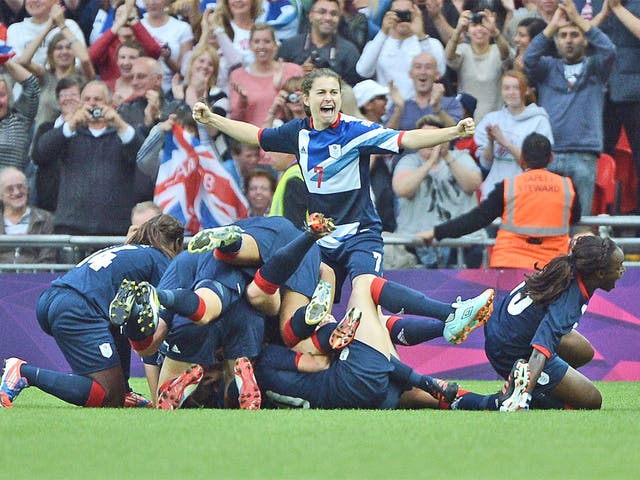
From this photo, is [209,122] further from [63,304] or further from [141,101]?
[141,101]

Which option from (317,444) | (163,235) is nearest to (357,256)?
(163,235)

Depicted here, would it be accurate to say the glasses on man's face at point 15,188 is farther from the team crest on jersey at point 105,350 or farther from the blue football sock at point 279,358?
the blue football sock at point 279,358

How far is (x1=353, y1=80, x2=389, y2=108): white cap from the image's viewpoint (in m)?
12.4

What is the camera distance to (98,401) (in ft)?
28.6

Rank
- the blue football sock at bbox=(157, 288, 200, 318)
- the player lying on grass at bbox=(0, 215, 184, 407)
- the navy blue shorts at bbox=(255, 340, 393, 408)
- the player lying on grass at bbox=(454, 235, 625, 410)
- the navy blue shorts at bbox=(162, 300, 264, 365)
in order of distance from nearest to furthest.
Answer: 1. the blue football sock at bbox=(157, 288, 200, 318)
2. the player lying on grass at bbox=(454, 235, 625, 410)
3. the navy blue shorts at bbox=(255, 340, 393, 408)
4. the navy blue shorts at bbox=(162, 300, 264, 365)
5. the player lying on grass at bbox=(0, 215, 184, 407)

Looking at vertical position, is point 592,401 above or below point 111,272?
below

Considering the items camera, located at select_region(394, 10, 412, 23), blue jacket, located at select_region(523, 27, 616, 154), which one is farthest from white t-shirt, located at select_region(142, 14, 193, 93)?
blue jacket, located at select_region(523, 27, 616, 154)

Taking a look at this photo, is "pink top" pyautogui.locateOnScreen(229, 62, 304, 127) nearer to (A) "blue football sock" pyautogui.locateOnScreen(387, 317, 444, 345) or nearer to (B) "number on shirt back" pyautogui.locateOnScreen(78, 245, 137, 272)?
(B) "number on shirt back" pyautogui.locateOnScreen(78, 245, 137, 272)

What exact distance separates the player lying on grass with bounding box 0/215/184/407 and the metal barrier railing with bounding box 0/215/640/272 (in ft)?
9.77

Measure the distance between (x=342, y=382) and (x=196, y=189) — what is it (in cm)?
448

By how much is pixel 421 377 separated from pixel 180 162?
460 cm

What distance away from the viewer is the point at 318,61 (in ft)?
41.2

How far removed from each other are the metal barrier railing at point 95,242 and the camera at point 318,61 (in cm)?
192

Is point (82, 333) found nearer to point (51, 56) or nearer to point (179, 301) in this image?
point (179, 301)
